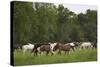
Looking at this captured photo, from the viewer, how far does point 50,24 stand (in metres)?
1.82

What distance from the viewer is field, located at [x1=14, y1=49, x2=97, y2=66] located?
1712 mm

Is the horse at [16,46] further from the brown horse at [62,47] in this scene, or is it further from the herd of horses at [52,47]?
the brown horse at [62,47]

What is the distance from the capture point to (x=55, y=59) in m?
1.83

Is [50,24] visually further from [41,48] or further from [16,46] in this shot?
[16,46]

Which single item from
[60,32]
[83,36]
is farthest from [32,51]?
[83,36]

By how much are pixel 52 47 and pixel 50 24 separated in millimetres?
210

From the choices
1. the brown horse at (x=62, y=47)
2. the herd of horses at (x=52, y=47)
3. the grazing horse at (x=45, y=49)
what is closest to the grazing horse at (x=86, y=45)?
the herd of horses at (x=52, y=47)

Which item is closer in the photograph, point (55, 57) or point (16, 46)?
point (16, 46)

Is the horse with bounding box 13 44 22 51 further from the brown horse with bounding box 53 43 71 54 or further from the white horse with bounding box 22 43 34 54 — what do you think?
the brown horse with bounding box 53 43 71 54

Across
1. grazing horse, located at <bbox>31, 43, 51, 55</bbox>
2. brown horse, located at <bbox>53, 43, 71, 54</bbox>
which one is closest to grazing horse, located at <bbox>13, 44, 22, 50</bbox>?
grazing horse, located at <bbox>31, 43, 51, 55</bbox>

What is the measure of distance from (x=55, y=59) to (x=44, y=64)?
0.37 ft

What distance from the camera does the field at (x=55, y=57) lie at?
1712 mm

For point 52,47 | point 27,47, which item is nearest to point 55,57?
point 52,47

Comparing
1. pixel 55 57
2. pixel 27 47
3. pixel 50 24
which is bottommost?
pixel 55 57
